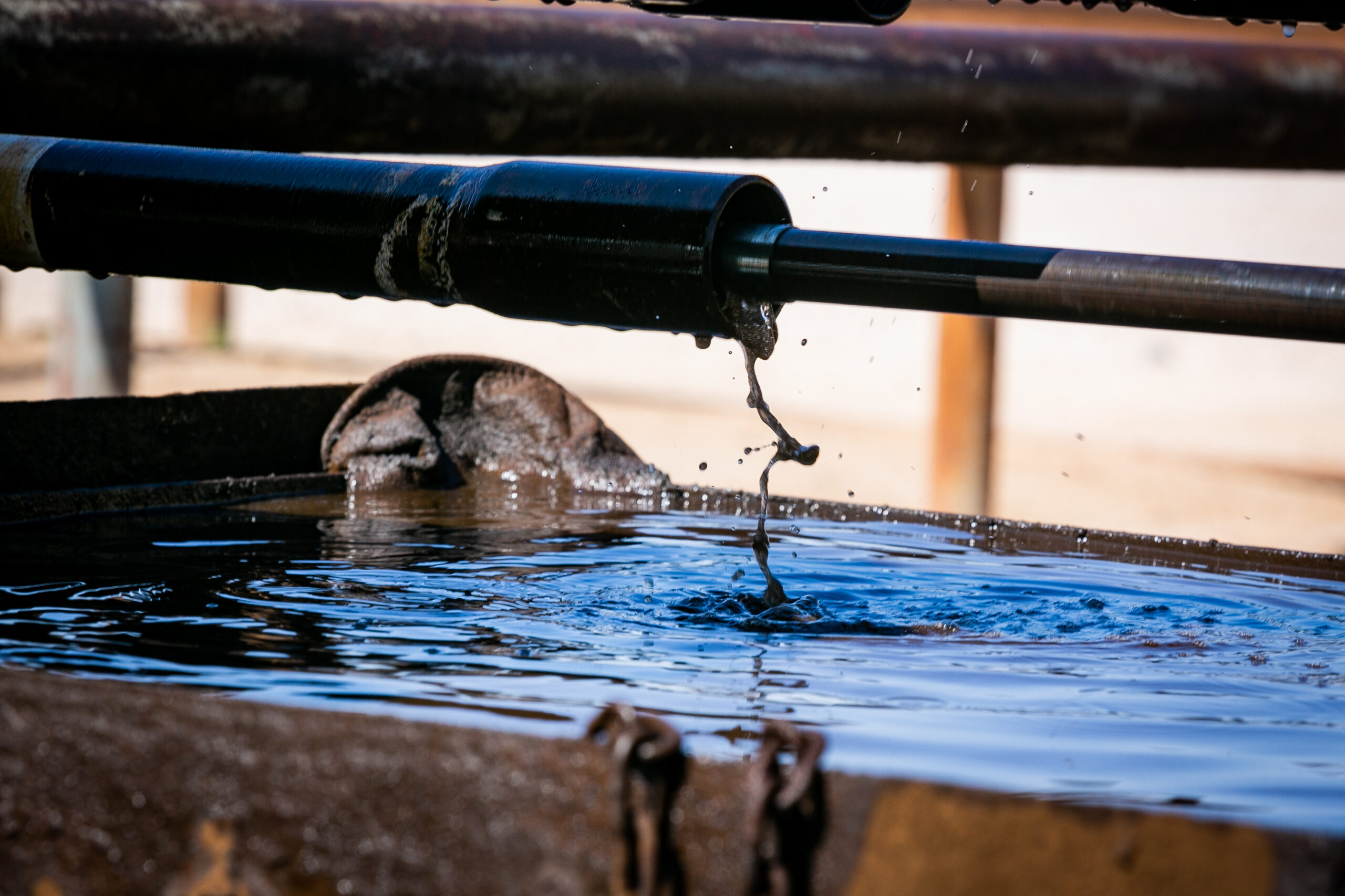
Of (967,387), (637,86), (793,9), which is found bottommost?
(967,387)

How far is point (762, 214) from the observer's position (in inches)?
93.8

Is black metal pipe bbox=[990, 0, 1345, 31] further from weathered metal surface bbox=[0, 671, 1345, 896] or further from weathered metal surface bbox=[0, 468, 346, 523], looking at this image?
weathered metal surface bbox=[0, 468, 346, 523]

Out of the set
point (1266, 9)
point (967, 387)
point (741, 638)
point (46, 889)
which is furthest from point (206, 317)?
point (46, 889)

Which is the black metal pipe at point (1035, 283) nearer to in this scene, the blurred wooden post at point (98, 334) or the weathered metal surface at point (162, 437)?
the weathered metal surface at point (162, 437)

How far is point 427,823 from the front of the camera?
4.93ft

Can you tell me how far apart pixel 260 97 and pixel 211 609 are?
1.42m

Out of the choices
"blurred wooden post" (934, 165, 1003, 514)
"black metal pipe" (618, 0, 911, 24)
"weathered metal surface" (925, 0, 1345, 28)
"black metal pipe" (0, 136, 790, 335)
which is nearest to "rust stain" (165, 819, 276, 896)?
"black metal pipe" (0, 136, 790, 335)

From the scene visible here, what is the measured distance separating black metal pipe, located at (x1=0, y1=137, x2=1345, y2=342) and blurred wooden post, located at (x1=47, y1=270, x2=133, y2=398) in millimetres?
4616

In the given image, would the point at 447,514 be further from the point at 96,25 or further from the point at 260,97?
the point at 96,25

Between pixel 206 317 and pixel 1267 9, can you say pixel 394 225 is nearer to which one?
pixel 1267 9

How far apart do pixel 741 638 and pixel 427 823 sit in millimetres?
1141

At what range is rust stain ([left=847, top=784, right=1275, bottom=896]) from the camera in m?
1.35

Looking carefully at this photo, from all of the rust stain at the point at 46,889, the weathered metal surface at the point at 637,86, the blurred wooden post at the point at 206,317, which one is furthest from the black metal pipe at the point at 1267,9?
the blurred wooden post at the point at 206,317

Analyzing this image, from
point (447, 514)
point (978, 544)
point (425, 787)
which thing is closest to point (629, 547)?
point (447, 514)
